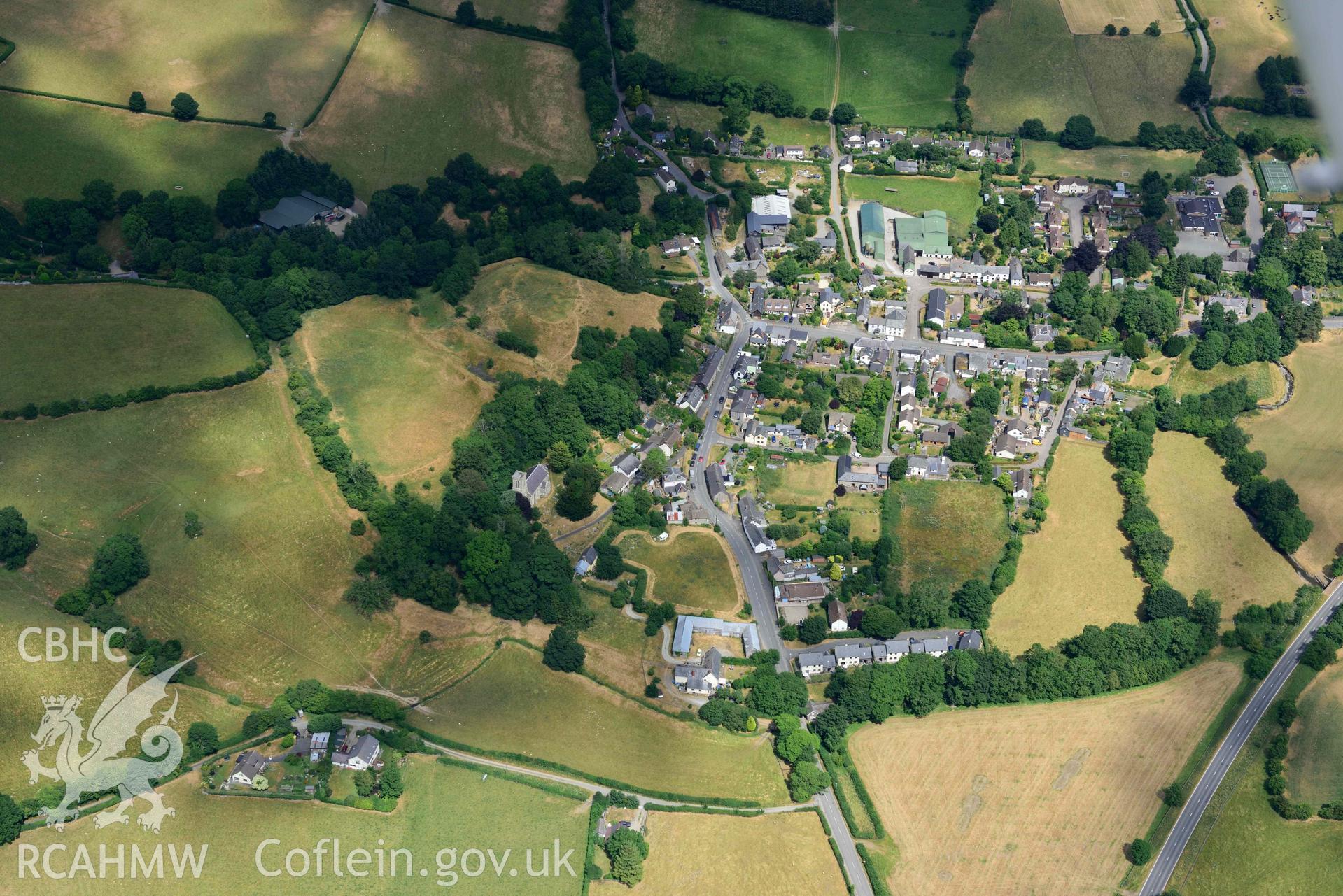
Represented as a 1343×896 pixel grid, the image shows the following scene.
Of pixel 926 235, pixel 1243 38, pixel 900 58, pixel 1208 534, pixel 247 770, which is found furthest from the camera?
pixel 900 58

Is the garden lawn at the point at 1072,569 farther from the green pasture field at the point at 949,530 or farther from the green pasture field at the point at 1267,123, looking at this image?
the green pasture field at the point at 1267,123

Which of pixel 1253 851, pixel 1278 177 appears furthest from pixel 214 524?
pixel 1278 177

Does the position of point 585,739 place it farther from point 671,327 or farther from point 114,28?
point 114,28

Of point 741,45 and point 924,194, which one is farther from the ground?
point 741,45

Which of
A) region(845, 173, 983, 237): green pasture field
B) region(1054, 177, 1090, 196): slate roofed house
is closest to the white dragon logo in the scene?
region(845, 173, 983, 237): green pasture field

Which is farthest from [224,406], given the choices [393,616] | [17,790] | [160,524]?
[17,790]

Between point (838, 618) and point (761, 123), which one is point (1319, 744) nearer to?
point (838, 618)

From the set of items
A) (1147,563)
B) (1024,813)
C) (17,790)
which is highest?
(1147,563)
